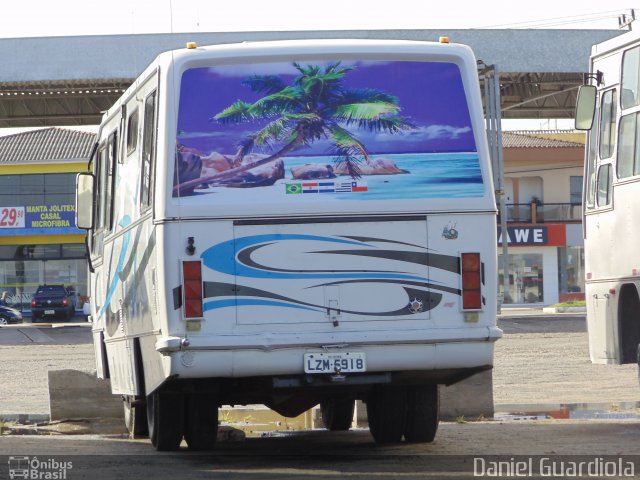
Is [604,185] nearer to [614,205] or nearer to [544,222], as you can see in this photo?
[614,205]

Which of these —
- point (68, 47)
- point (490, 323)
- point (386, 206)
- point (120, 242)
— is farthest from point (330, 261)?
point (68, 47)

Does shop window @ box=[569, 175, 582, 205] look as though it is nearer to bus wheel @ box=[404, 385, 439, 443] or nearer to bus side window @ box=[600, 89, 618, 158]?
bus side window @ box=[600, 89, 618, 158]

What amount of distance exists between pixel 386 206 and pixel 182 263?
1.54m

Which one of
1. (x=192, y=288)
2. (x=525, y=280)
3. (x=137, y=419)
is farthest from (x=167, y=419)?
(x=525, y=280)

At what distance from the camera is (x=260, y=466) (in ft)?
32.7

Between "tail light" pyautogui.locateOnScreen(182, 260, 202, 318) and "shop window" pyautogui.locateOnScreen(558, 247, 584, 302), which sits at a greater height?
"tail light" pyautogui.locateOnScreen(182, 260, 202, 318)

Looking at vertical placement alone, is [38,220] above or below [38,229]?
above

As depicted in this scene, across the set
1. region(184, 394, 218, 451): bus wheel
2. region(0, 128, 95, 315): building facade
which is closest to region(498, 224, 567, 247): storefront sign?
region(0, 128, 95, 315): building facade

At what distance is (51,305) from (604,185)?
143 ft

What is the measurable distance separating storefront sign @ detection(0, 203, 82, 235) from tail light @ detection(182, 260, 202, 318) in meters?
51.5

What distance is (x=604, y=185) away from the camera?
12992 mm

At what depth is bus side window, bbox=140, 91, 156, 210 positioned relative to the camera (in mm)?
9883

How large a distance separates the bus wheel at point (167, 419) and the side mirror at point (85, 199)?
2.92 metres

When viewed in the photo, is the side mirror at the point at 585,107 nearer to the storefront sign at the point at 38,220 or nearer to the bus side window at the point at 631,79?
the bus side window at the point at 631,79
